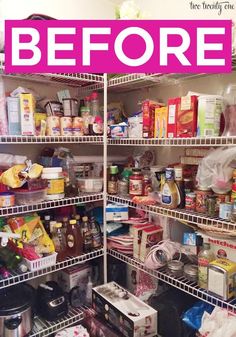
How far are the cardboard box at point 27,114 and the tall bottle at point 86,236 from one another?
0.56 m

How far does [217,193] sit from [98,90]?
3.28 ft

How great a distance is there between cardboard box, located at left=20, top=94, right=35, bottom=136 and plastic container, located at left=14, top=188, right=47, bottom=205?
0.89ft

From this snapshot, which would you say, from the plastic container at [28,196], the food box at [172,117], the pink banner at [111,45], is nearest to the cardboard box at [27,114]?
the pink banner at [111,45]

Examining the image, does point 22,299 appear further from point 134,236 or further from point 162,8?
point 162,8

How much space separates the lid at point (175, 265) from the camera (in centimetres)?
129

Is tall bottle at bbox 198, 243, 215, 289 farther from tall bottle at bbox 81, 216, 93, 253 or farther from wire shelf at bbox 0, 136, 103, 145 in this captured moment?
wire shelf at bbox 0, 136, 103, 145

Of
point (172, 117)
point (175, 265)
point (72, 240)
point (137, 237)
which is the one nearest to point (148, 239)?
point (137, 237)

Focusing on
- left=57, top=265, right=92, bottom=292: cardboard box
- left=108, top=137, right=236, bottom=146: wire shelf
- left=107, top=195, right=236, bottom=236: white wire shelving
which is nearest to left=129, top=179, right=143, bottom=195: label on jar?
left=107, top=195, right=236, bottom=236: white wire shelving

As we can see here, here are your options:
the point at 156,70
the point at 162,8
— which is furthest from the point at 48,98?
the point at 162,8

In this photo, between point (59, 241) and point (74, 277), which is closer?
point (59, 241)

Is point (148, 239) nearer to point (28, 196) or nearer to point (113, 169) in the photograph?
point (113, 169)

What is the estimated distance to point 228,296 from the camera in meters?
1.07

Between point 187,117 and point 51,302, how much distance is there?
3.62ft

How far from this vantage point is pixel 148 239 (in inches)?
56.1
